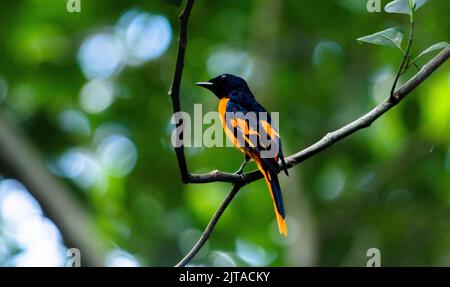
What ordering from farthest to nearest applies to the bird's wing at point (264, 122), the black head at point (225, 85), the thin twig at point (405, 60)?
1. the black head at point (225, 85)
2. the bird's wing at point (264, 122)
3. the thin twig at point (405, 60)

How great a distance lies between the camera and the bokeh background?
26.6 feet

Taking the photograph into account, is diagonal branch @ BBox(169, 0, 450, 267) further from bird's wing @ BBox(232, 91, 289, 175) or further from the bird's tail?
the bird's tail

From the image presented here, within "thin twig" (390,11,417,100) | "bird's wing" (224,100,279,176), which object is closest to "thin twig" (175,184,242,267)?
"bird's wing" (224,100,279,176)

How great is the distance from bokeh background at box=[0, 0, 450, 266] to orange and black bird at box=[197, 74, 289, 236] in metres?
2.41

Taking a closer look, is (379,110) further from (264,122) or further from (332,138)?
(264,122)

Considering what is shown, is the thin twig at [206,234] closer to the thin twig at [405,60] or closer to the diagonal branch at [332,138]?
the diagonal branch at [332,138]

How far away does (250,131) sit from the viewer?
14.8 ft

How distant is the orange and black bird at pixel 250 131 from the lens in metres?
4.17

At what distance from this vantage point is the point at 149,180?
8.58 metres

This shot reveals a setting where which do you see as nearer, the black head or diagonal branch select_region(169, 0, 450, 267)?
diagonal branch select_region(169, 0, 450, 267)

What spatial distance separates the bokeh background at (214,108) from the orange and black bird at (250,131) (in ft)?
7.91

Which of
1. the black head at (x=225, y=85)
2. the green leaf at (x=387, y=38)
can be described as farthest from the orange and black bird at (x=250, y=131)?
the green leaf at (x=387, y=38)
